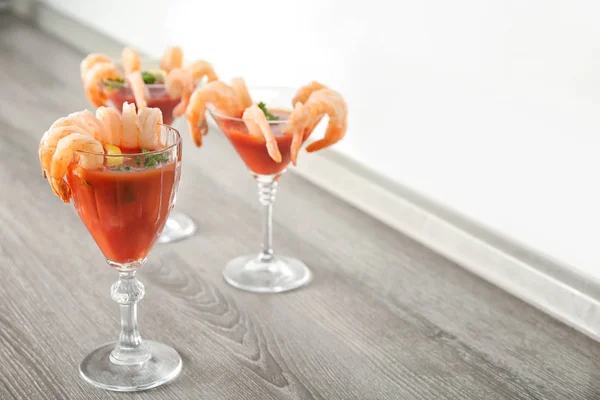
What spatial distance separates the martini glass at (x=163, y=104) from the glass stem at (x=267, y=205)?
0.17m

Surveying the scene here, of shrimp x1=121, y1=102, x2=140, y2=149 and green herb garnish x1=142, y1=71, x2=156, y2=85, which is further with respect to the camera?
green herb garnish x1=142, y1=71, x2=156, y2=85

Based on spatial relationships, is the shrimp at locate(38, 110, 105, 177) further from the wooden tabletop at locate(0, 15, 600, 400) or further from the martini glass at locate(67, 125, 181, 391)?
the wooden tabletop at locate(0, 15, 600, 400)

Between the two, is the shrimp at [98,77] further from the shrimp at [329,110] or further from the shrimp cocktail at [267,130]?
the shrimp at [329,110]

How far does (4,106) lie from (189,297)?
112 centimetres

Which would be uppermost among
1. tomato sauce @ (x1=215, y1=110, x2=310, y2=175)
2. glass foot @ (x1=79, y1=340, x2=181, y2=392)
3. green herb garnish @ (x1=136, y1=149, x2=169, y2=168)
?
green herb garnish @ (x1=136, y1=149, x2=169, y2=168)

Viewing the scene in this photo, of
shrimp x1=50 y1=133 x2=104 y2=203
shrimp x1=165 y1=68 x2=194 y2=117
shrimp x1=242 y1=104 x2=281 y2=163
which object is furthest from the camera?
shrimp x1=165 y1=68 x2=194 y2=117

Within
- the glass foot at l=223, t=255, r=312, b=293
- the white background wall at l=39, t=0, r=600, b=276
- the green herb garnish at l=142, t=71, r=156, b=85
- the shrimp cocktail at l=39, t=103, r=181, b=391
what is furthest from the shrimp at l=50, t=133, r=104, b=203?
the white background wall at l=39, t=0, r=600, b=276

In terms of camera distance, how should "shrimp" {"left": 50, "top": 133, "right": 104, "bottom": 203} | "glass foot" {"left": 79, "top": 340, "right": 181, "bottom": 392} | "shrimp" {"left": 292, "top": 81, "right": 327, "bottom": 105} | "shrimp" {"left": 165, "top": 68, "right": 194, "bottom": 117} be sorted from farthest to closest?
1. "shrimp" {"left": 165, "top": 68, "right": 194, "bottom": 117}
2. "shrimp" {"left": 292, "top": 81, "right": 327, "bottom": 105}
3. "glass foot" {"left": 79, "top": 340, "right": 181, "bottom": 392}
4. "shrimp" {"left": 50, "top": 133, "right": 104, "bottom": 203}

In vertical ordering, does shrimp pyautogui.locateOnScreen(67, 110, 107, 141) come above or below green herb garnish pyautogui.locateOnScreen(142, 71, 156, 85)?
above

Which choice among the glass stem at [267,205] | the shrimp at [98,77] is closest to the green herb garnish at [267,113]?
the glass stem at [267,205]

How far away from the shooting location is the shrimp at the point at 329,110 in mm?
1354

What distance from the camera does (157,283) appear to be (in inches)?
57.6

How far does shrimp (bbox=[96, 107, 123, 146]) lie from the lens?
113cm

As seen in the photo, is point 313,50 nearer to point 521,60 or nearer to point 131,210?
point 521,60
